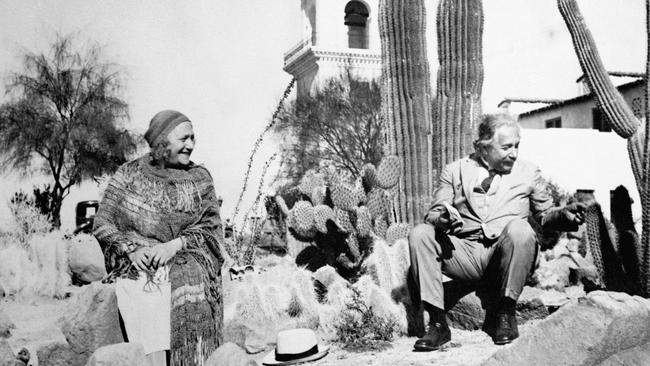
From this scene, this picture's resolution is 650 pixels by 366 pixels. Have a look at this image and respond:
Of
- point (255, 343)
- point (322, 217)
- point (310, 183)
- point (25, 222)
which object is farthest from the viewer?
point (25, 222)

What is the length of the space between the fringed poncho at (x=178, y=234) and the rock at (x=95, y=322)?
0.27 m

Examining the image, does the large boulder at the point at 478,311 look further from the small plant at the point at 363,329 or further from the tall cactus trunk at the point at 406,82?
the tall cactus trunk at the point at 406,82

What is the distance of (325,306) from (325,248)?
3474 mm

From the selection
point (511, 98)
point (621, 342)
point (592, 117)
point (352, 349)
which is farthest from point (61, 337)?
point (511, 98)

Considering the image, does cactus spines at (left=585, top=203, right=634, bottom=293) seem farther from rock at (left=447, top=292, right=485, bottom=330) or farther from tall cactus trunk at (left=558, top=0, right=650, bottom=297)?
rock at (left=447, top=292, right=485, bottom=330)

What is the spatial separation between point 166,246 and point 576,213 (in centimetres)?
244

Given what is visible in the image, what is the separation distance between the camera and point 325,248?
10055 millimetres

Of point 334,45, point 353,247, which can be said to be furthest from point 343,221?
point 334,45

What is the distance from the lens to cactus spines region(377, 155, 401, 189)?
1016 cm

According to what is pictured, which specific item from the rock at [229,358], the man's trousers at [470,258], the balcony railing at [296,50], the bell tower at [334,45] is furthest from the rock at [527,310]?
the balcony railing at [296,50]

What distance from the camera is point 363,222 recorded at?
9.66 metres

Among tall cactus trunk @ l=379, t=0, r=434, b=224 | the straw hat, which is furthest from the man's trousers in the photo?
tall cactus trunk @ l=379, t=0, r=434, b=224

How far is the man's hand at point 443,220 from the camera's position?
4938mm

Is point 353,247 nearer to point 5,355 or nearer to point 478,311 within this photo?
point 478,311
